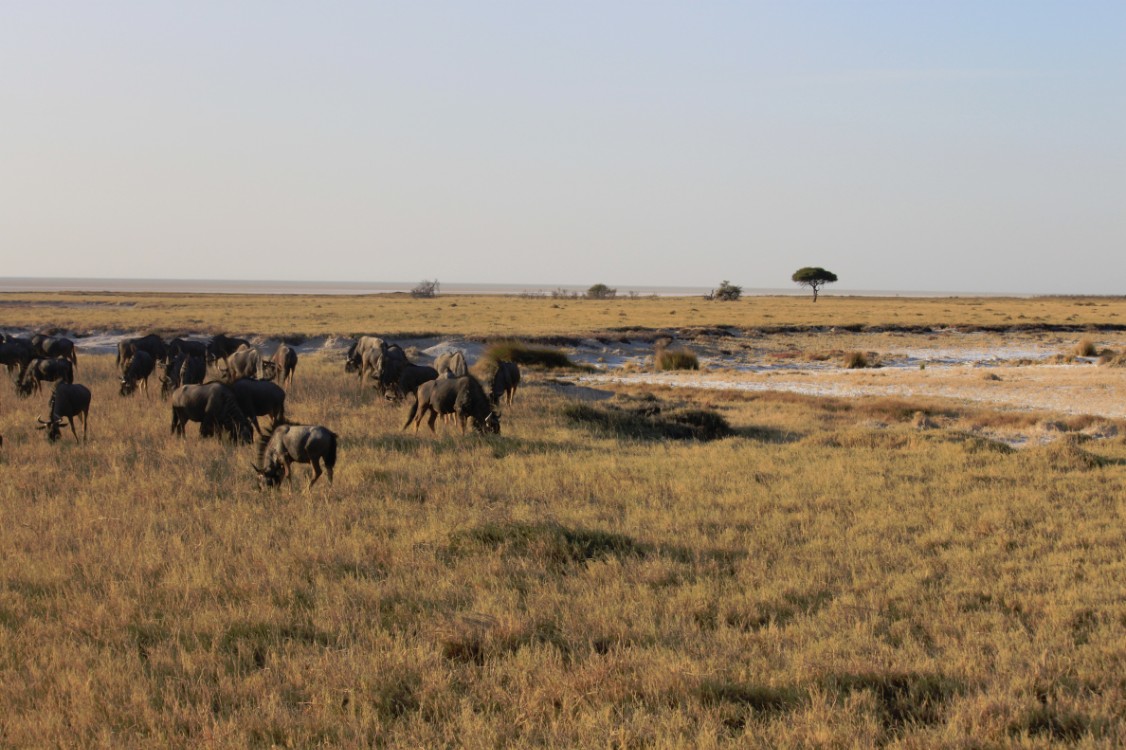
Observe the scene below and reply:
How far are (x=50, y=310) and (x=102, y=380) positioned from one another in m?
48.6

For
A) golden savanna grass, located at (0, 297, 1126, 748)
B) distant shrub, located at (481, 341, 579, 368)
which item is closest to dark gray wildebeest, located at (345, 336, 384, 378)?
distant shrub, located at (481, 341, 579, 368)

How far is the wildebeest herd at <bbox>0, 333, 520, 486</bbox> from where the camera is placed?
11680 millimetres

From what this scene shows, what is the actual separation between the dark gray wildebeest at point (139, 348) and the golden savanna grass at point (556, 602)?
1070 centimetres

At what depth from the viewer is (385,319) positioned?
62.8 metres

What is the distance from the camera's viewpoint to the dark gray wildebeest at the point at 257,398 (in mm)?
15414

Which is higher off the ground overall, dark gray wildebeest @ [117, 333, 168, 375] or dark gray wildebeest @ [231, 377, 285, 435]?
dark gray wildebeest @ [117, 333, 168, 375]

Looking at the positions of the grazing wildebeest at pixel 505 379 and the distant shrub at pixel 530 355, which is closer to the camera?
the grazing wildebeest at pixel 505 379

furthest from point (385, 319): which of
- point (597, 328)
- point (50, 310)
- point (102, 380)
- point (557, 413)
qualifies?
point (557, 413)

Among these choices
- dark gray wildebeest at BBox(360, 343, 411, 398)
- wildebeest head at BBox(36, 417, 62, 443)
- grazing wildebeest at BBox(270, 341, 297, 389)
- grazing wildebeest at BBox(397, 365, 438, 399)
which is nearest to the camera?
wildebeest head at BBox(36, 417, 62, 443)

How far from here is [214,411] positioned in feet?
48.6

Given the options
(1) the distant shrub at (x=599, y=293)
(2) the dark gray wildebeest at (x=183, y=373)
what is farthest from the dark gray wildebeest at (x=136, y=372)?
(1) the distant shrub at (x=599, y=293)

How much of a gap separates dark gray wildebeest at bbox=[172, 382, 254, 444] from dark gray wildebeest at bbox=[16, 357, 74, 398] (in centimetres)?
630

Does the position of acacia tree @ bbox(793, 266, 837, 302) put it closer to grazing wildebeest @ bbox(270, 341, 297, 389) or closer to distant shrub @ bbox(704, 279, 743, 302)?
distant shrub @ bbox(704, 279, 743, 302)

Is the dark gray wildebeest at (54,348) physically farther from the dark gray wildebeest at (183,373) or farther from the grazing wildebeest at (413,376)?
the grazing wildebeest at (413,376)
